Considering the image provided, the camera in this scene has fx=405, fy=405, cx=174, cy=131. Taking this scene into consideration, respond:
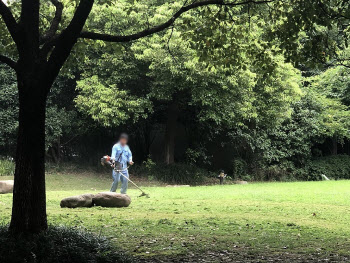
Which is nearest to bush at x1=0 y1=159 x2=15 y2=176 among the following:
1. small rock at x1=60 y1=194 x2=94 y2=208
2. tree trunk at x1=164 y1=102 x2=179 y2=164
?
tree trunk at x1=164 y1=102 x2=179 y2=164

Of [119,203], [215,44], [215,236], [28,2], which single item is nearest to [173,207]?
[119,203]

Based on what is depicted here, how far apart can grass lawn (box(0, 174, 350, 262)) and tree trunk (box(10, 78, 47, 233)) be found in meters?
1.34

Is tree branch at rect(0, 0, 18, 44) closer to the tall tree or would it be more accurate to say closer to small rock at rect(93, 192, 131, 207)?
the tall tree

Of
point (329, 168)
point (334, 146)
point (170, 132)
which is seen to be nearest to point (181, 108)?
point (170, 132)

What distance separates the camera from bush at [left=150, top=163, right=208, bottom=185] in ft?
65.7

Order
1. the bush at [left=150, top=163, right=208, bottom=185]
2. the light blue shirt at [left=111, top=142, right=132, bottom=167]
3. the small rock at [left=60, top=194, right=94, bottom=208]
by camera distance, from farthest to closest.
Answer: the bush at [left=150, top=163, right=208, bottom=185] → the light blue shirt at [left=111, top=142, right=132, bottom=167] → the small rock at [left=60, top=194, right=94, bottom=208]

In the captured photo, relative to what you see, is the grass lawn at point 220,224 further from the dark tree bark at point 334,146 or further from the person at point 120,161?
the dark tree bark at point 334,146

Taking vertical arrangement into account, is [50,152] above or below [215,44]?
below

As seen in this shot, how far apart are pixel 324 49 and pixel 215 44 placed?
1.94 metres

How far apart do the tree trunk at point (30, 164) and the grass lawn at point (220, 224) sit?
1337 millimetres

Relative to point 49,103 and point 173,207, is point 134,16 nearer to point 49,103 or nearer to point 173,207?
point 49,103

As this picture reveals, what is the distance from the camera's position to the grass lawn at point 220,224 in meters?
5.84

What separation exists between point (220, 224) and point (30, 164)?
154 inches

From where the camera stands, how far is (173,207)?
33.3 ft
